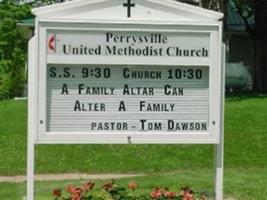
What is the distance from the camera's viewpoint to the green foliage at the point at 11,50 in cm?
3170

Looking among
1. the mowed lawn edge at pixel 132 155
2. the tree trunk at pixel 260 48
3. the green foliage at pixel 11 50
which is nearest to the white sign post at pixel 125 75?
the mowed lawn edge at pixel 132 155

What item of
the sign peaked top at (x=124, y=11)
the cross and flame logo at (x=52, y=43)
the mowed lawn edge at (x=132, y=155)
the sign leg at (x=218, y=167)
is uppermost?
the sign peaked top at (x=124, y=11)

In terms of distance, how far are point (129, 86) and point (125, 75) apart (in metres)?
0.10

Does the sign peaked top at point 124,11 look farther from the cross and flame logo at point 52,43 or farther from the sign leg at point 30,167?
the sign leg at point 30,167

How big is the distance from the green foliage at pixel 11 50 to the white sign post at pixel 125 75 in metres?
24.7

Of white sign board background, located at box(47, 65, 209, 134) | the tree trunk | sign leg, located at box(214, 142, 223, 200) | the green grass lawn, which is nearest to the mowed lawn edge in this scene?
the green grass lawn

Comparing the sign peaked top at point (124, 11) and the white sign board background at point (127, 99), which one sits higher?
the sign peaked top at point (124, 11)

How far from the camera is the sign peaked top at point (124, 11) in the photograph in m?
6.37

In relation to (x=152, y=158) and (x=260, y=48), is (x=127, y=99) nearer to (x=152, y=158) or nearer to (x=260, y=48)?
(x=152, y=158)

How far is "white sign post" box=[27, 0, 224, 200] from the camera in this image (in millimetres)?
6320

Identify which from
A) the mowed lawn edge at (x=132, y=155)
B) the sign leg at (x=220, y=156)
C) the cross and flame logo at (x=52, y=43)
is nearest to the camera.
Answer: the cross and flame logo at (x=52, y=43)

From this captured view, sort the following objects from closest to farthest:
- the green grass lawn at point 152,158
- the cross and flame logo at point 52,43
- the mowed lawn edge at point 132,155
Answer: the cross and flame logo at point 52,43, the green grass lawn at point 152,158, the mowed lawn edge at point 132,155

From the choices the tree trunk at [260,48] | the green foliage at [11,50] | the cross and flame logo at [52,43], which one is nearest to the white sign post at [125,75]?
the cross and flame logo at [52,43]

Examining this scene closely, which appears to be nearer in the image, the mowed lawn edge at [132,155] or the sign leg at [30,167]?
the sign leg at [30,167]
